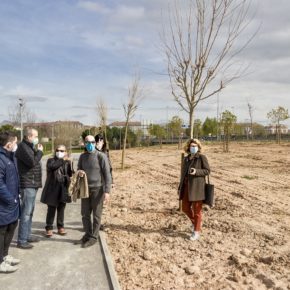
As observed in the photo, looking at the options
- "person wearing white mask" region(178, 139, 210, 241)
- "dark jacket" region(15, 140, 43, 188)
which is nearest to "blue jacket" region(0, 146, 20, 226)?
"dark jacket" region(15, 140, 43, 188)

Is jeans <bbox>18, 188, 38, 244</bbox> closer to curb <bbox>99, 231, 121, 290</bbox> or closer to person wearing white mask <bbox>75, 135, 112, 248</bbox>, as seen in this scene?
person wearing white mask <bbox>75, 135, 112, 248</bbox>

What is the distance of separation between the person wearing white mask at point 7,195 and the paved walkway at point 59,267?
27cm

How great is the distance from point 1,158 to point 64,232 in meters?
2.32

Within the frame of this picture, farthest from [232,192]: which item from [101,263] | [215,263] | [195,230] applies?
[101,263]

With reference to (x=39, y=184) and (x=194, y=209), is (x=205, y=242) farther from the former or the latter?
(x=39, y=184)

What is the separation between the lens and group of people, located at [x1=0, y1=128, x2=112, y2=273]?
4.71 m

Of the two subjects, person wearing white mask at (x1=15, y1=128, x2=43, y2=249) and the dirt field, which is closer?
the dirt field

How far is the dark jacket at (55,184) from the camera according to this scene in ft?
20.1

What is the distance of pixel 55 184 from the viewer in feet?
20.2

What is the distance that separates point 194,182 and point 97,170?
1.60 meters

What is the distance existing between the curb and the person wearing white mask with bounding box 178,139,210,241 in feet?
4.85

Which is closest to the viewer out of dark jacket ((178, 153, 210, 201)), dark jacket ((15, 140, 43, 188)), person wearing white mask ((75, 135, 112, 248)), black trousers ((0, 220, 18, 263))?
black trousers ((0, 220, 18, 263))

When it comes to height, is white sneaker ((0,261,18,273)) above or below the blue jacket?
below

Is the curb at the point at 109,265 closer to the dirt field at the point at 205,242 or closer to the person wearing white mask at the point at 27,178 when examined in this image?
the dirt field at the point at 205,242
